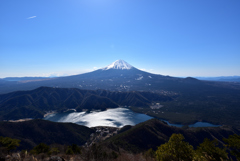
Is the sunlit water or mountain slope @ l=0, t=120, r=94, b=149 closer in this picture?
mountain slope @ l=0, t=120, r=94, b=149

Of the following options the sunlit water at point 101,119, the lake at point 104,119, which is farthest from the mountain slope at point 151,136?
the sunlit water at point 101,119

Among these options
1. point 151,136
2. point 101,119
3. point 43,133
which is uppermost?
point 151,136

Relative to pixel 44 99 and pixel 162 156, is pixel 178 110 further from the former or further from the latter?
pixel 44 99

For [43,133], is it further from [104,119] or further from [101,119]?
[104,119]

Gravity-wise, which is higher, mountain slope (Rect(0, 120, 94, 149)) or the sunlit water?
mountain slope (Rect(0, 120, 94, 149))

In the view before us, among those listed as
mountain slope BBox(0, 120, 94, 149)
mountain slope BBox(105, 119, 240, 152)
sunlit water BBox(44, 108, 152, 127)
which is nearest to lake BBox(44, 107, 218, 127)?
sunlit water BBox(44, 108, 152, 127)

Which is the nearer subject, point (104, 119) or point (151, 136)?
point (151, 136)

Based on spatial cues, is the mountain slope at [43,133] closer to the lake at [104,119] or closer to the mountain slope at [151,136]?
the mountain slope at [151,136]

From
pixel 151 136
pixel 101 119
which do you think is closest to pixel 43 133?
pixel 151 136

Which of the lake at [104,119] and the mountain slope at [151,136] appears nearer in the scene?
the mountain slope at [151,136]

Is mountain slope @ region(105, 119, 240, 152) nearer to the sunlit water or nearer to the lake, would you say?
the lake

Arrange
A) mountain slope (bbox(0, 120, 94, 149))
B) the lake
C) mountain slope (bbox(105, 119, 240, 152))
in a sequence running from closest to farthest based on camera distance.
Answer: mountain slope (bbox(105, 119, 240, 152)) → mountain slope (bbox(0, 120, 94, 149)) → the lake
